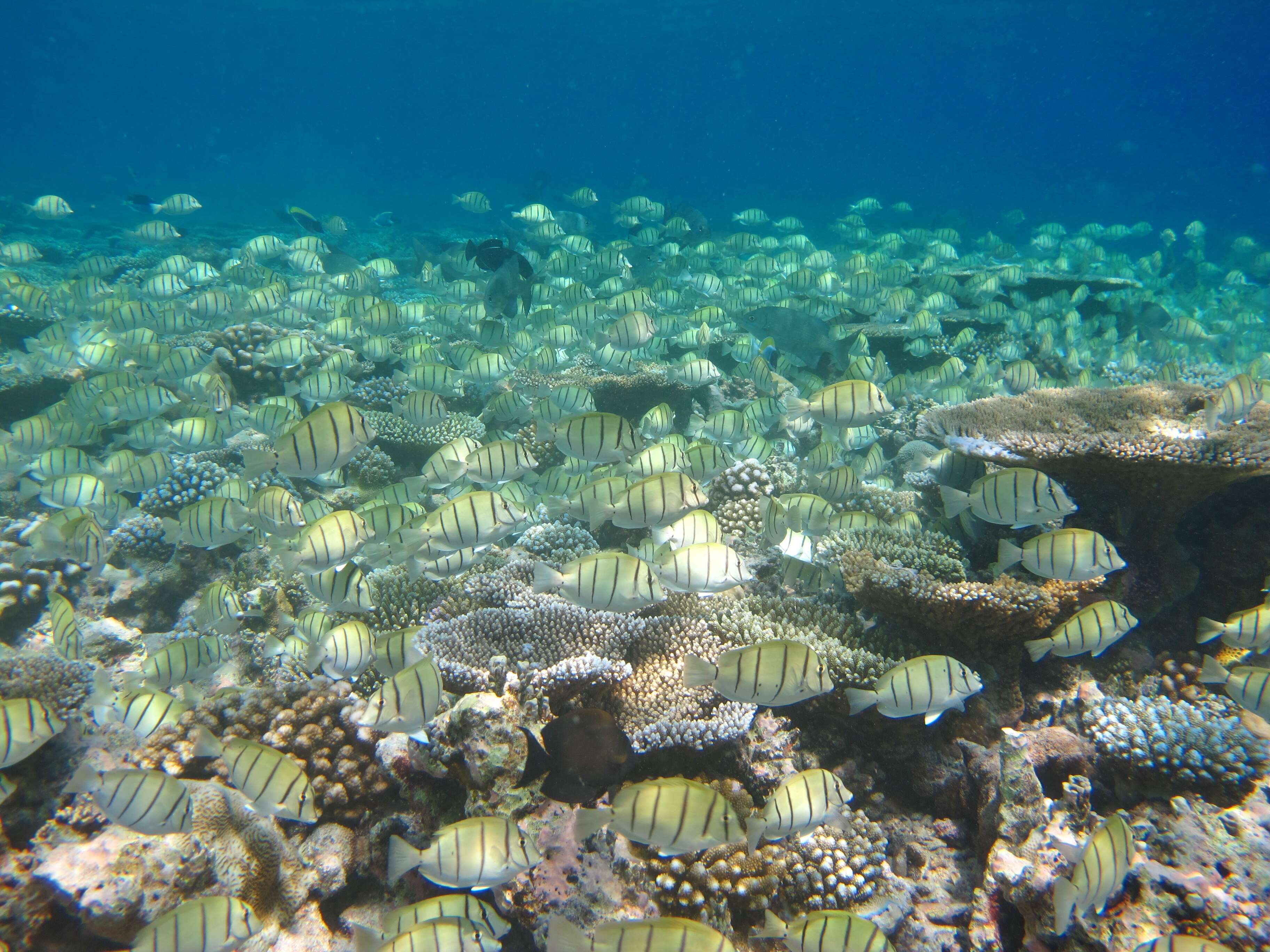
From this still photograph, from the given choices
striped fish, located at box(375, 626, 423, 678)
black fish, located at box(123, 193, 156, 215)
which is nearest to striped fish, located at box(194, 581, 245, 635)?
striped fish, located at box(375, 626, 423, 678)

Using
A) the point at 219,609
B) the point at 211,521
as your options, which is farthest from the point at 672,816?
the point at 211,521

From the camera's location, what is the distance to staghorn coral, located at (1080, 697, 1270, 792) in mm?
3428

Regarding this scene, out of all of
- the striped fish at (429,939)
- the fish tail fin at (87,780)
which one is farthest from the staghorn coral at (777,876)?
the fish tail fin at (87,780)

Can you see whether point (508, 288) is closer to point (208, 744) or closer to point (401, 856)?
point (208, 744)

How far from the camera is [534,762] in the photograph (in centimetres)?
348

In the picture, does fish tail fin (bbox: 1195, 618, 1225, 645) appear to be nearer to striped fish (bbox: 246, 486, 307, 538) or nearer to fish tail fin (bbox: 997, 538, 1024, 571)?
fish tail fin (bbox: 997, 538, 1024, 571)

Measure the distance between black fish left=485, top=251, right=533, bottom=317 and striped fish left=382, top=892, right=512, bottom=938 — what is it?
28.9 feet

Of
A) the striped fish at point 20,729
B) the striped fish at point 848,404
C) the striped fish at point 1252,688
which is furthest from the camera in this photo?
the striped fish at point 848,404

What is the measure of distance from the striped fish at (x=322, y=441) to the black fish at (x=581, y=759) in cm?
198

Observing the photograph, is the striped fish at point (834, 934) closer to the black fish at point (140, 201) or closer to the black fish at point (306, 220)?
the black fish at point (306, 220)

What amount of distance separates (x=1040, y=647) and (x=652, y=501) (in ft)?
8.19

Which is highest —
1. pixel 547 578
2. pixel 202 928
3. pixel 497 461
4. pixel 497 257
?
pixel 497 257

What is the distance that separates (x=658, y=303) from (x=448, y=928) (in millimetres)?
9481

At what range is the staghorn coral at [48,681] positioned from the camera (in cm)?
382
